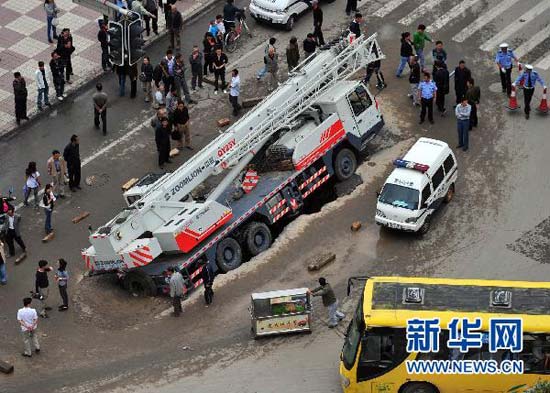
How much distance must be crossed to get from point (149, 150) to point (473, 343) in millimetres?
16252

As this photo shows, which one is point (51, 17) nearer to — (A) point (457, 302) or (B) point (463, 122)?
(B) point (463, 122)

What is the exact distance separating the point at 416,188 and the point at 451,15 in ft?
40.4

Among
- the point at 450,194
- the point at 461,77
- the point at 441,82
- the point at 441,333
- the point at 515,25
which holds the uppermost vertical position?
the point at 441,333

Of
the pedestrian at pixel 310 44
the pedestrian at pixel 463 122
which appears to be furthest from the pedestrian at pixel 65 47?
the pedestrian at pixel 463 122

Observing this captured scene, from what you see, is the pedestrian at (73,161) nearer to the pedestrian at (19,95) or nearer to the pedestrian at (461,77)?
the pedestrian at (19,95)

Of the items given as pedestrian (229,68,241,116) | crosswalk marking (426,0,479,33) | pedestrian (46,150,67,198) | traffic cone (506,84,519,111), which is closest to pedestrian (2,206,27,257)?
pedestrian (46,150,67,198)

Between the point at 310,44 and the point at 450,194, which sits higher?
the point at 310,44

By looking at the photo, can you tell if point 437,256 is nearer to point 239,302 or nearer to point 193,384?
point 239,302

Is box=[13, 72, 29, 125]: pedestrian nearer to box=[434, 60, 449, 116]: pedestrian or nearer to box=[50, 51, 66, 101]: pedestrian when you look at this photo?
box=[50, 51, 66, 101]: pedestrian

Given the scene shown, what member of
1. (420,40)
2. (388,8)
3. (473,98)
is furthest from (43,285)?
(388,8)

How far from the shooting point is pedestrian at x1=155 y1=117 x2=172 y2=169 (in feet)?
150

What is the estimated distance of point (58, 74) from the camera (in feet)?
161

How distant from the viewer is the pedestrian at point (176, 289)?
3953 cm

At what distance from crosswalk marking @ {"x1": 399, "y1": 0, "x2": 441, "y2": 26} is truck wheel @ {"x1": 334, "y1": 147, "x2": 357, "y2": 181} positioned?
862 centimetres
